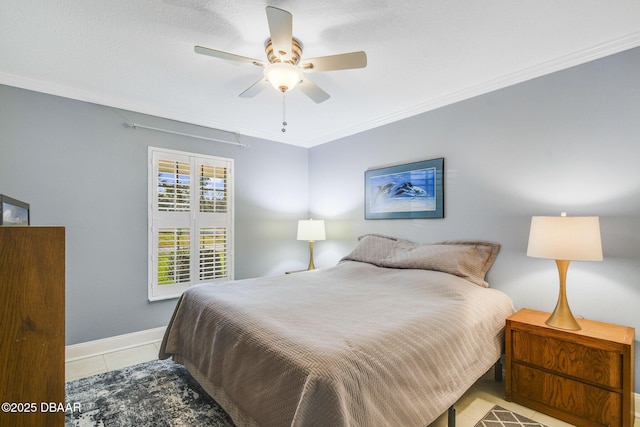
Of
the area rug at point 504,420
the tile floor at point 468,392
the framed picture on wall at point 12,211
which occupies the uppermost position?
the framed picture on wall at point 12,211

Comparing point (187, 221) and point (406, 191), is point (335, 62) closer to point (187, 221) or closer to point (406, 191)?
point (406, 191)

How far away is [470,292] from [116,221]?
331cm

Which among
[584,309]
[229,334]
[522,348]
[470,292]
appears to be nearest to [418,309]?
[470,292]

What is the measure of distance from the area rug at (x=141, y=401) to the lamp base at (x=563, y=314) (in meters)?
2.19

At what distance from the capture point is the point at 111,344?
9.78 ft

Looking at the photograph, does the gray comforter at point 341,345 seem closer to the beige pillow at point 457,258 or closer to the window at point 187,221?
the beige pillow at point 457,258

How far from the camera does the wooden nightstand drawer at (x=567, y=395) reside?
1739 mm

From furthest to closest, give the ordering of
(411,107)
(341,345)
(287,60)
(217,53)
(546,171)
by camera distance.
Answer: (411,107) < (546,171) < (287,60) < (217,53) < (341,345)

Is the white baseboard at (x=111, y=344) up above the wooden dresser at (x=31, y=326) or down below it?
below

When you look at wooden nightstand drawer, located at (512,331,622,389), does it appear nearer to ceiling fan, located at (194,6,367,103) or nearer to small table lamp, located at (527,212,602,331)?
small table lamp, located at (527,212,602,331)

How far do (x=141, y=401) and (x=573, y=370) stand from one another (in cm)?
285

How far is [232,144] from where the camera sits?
12.8ft

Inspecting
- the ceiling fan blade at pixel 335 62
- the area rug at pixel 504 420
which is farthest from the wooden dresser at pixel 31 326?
the area rug at pixel 504 420

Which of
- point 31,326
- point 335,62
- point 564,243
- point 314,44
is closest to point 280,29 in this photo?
point 335,62
